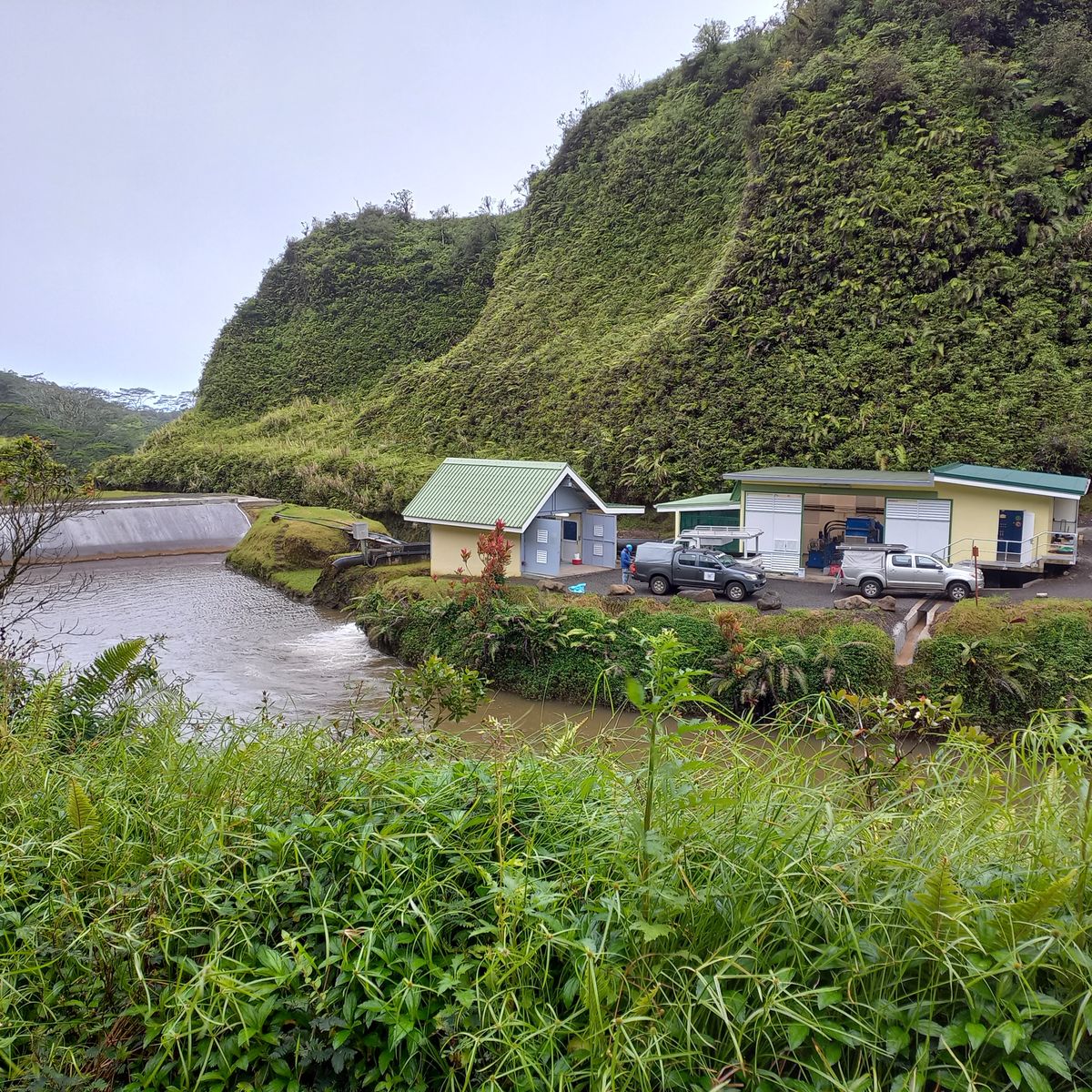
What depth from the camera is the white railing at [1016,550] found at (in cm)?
2069

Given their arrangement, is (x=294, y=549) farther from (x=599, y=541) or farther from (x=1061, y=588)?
(x=1061, y=588)

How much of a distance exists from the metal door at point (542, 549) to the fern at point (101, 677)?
15.0 m

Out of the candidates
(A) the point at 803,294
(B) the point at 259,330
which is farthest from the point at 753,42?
(B) the point at 259,330

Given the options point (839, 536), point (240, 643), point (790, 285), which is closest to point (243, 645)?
point (240, 643)

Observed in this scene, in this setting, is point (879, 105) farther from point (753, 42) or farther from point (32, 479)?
point (32, 479)

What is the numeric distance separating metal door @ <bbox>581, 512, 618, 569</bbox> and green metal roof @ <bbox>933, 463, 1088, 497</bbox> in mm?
9535

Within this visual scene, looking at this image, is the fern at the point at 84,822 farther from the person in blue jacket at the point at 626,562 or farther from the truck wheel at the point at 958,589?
the truck wheel at the point at 958,589

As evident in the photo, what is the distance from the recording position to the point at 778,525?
23.6 m

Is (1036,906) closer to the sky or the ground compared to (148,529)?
closer to the sky

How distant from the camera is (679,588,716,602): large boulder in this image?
1870cm

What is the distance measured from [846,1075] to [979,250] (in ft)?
112

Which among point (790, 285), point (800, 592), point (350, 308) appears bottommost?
point (800, 592)

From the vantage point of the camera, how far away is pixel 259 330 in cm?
6756

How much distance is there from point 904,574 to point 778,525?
5.12 m
